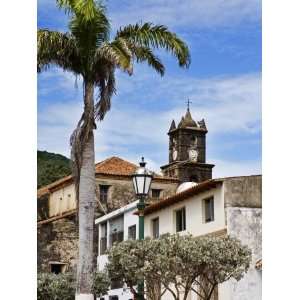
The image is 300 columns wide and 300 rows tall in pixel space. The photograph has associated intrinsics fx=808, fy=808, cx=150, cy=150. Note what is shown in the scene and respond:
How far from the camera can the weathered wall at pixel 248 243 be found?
33.7 feet

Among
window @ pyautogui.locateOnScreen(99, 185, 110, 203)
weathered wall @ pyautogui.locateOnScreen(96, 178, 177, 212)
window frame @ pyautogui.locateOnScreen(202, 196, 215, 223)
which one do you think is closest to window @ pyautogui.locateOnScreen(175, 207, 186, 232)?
window frame @ pyautogui.locateOnScreen(202, 196, 215, 223)

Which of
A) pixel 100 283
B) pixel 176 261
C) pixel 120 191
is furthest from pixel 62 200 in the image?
pixel 120 191

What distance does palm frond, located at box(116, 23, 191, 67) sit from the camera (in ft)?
28.8

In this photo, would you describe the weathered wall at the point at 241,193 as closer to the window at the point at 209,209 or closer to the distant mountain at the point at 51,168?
the window at the point at 209,209

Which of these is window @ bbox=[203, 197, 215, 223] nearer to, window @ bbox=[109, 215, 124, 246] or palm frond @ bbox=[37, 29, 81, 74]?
window @ bbox=[109, 215, 124, 246]

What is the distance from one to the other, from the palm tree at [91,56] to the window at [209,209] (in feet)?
18.1

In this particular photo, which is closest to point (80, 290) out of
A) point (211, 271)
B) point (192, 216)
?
point (211, 271)

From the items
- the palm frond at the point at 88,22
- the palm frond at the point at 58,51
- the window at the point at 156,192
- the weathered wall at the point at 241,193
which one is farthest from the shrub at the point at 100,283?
the window at the point at 156,192

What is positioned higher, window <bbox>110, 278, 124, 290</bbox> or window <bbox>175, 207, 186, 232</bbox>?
window <bbox>175, 207, 186, 232</bbox>

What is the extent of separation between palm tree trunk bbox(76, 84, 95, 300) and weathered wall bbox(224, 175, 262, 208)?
2.15 m
